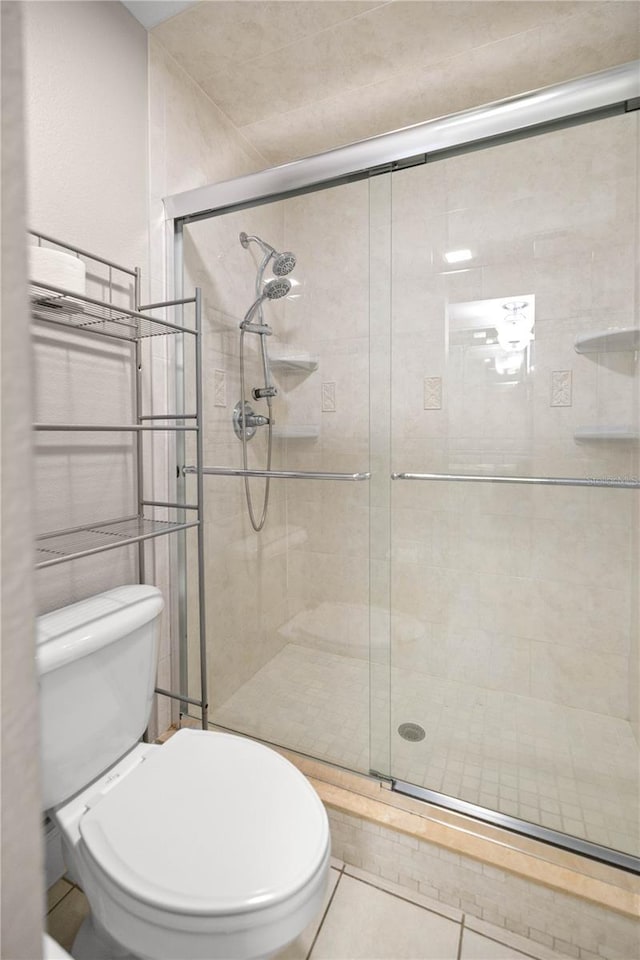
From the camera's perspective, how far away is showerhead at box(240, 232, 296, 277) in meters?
1.48

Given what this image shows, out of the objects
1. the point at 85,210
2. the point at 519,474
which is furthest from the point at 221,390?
the point at 519,474

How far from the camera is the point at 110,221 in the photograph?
4.29ft

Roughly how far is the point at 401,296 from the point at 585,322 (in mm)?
538

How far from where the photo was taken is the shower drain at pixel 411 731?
143 centimetres

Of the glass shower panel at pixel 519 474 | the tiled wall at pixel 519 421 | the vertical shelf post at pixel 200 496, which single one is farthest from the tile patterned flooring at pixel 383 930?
the tiled wall at pixel 519 421

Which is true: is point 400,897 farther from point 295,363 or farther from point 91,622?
point 295,363

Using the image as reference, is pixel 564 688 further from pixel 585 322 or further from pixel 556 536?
pixel 585 322

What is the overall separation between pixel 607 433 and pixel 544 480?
0.21m

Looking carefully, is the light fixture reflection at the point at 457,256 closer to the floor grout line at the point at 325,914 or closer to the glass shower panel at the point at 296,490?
the glass shower panel at the point at 296,490

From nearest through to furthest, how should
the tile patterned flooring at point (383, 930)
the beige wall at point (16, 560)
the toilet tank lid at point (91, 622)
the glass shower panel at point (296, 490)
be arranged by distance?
the beige wall at point (16, 560) < the toilet tank lid at point (91, 622) < the tile patterned flooring at point (383, 930) < the glass shower panel at point (296, 490)

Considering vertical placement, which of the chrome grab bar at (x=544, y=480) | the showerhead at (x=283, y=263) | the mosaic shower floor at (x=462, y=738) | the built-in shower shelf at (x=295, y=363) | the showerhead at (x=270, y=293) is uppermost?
the showerhead at (x=283, y=263)

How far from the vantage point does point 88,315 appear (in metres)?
1.15

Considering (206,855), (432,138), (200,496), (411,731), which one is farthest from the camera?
(411,731)

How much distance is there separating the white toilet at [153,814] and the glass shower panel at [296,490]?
18.1 inches
